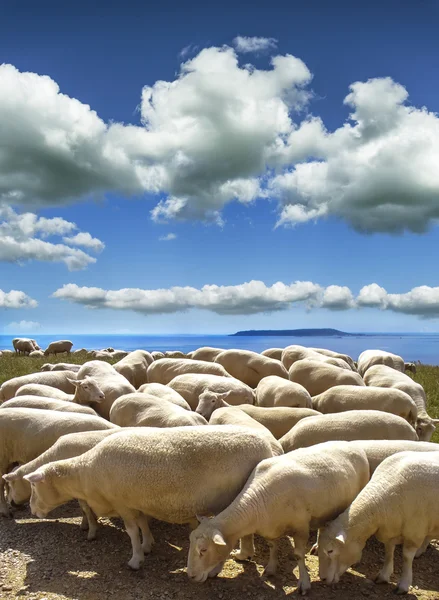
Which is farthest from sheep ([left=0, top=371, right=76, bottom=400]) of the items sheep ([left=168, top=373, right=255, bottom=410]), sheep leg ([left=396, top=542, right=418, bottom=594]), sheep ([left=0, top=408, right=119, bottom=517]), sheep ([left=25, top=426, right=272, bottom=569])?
sheep leg ([left=396, top=542, right=418, bottom=594])

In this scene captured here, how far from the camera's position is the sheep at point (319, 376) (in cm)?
1254

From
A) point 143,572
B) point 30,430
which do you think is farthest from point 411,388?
point 30,430

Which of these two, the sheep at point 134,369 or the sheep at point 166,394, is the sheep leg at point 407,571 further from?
the sheep at point 134,369

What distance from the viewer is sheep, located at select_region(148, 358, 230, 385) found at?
1353cm

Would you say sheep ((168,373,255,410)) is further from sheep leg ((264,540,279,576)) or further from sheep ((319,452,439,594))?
sheep ((319,452,439,594))

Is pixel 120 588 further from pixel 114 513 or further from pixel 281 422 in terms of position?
pixel 281 422

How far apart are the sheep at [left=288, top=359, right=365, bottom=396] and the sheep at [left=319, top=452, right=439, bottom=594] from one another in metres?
6.86

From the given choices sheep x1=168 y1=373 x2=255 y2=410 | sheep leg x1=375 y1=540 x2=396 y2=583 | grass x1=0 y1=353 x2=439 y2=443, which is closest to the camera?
sheep leg x1=375 y1=540 x2=396 y2=583

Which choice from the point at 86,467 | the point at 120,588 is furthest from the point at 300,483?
the point at 86,467

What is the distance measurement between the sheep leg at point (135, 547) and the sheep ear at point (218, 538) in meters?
1.31

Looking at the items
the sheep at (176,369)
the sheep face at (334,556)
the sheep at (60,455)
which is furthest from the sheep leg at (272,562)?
the sheep at (176,369)

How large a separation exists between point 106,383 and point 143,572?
5.96m

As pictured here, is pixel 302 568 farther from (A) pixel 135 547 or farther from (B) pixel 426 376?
(B) pixel 426 376

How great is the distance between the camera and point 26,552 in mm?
6324
